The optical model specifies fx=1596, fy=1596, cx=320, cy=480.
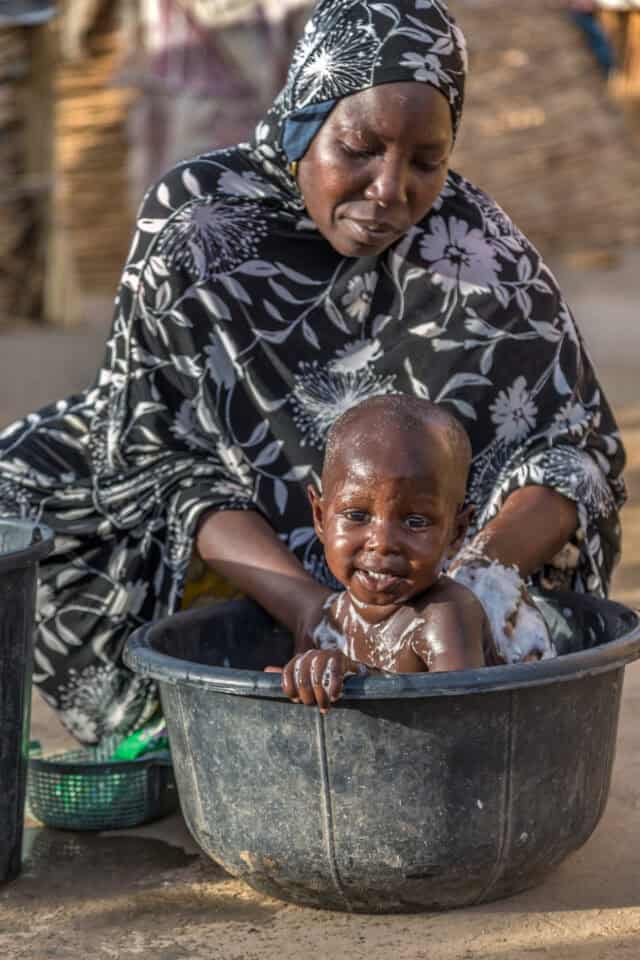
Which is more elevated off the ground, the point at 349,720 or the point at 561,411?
the point at 561,411

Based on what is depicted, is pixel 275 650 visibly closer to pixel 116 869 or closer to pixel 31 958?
pixel 116 869

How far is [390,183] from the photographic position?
9.60 feet

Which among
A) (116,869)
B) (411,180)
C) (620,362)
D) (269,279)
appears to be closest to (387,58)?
(411,180)

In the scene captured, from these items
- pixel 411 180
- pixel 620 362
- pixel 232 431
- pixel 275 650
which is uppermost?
pixel 411 180

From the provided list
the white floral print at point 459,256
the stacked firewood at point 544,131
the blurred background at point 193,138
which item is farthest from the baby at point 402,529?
the stacked firewood at point 544,131

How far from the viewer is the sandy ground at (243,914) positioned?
8.36ft

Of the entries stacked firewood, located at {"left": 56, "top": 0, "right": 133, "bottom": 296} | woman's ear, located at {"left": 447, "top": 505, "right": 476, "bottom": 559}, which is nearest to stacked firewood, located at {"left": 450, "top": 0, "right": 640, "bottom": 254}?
stacked firewood, located at {"left": 56, "top": 0, "right": 133, "bottom": 296}

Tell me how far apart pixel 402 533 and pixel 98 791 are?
0.95 m

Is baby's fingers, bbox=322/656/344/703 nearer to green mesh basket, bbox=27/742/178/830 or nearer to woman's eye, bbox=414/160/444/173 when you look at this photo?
green mesh basket, bbox=27/742/178/830

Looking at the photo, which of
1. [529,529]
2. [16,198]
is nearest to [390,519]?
[529,529]

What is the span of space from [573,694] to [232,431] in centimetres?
103

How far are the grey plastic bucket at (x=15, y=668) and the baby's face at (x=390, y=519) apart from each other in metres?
0.54

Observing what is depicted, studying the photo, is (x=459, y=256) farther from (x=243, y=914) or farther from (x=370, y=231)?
(x=243, y=914)

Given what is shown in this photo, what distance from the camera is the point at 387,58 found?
117 inches
